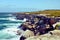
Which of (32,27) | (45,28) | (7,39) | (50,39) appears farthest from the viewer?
(32,27)

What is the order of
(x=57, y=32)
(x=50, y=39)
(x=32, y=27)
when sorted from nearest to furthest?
(x=50, y=39)
(x=57, y=32)
(x=32, y=27)

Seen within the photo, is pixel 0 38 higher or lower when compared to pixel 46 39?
lower

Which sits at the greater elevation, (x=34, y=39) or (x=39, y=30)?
(x=34, y=39)

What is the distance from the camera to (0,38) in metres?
12.5

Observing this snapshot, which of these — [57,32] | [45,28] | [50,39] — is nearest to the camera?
[50,39]

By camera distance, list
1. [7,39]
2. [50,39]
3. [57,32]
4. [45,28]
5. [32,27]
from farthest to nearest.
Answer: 1. [32,27]
2. [7,39]
3. [45,28]
4. [57,32]
5. [50,39]

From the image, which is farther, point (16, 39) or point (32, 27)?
point (32, 27)

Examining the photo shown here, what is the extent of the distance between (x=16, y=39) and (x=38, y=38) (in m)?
4.20

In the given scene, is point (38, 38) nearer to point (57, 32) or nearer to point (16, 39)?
point (57, 32)

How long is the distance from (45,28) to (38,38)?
12.6 ft

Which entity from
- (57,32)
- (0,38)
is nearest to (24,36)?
(57,32)

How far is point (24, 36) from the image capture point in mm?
9359

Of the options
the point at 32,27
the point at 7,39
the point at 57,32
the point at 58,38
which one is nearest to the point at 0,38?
the point at 7,39

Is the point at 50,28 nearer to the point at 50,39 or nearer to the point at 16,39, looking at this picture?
the point at 16,39
